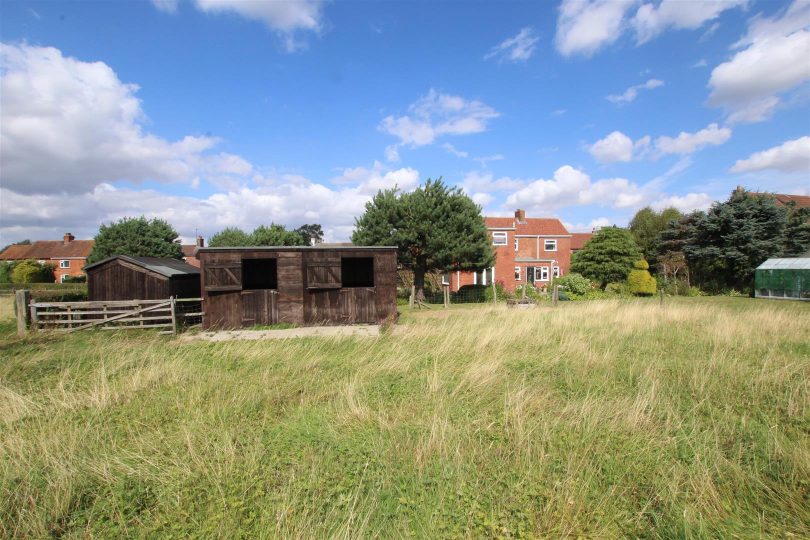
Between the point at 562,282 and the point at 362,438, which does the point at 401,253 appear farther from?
the point at 362,438

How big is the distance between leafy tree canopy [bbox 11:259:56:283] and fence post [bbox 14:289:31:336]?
4049 centimetres

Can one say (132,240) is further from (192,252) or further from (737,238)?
(737,238)

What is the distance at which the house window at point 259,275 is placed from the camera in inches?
742

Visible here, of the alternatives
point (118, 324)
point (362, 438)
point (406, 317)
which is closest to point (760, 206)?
point (406, 317)

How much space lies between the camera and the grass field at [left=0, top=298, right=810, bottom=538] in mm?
3188

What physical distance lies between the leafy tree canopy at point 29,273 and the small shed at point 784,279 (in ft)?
219

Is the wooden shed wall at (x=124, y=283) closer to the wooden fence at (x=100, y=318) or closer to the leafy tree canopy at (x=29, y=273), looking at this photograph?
the wooden fence at (x=100, y=318)

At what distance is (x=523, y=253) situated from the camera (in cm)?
4003

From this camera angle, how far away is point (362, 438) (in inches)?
173

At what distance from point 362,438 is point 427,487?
112cm

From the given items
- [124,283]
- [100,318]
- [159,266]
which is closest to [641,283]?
[159,266]

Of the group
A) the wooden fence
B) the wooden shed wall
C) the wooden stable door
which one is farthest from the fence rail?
the wooden stable door

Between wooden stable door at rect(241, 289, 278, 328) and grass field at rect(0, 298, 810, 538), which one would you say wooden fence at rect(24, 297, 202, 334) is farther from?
grass field at rect(0, 298, 810, 538)

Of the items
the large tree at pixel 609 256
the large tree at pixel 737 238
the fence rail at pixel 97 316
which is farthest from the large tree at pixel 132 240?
the large tree at pixel 737 238
